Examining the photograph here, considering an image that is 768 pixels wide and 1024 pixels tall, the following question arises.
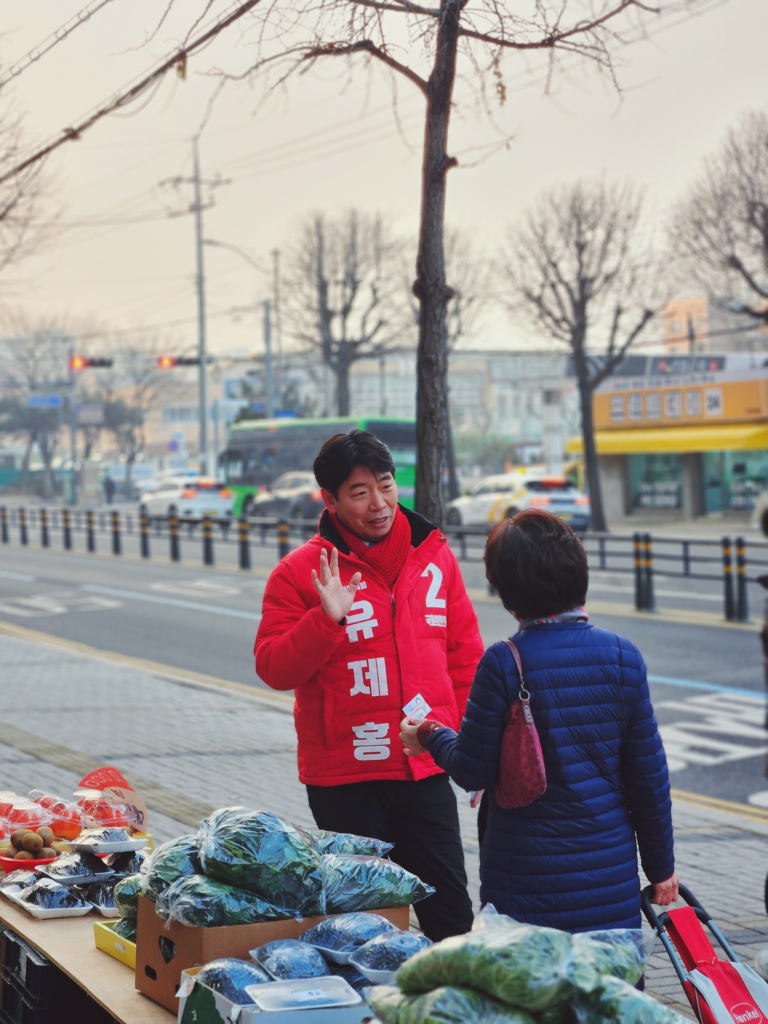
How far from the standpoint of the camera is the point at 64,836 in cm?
381

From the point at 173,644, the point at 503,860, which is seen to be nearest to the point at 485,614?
the point at 173,644

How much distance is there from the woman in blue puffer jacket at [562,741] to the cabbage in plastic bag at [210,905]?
0.50 metres

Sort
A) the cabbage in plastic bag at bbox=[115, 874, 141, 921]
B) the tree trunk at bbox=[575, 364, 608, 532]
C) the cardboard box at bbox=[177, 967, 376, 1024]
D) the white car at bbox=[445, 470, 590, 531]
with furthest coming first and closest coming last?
1. the tree trunk at bbox=[575, 364, 608, 532]
2. the white car at bbox=[445, 470, 590, 531]
3. the cabbage in plastic bag at bbox=[115, 874, 141, 921]
4. the cardboard box at bbox=[177, 967, 376, 1024]

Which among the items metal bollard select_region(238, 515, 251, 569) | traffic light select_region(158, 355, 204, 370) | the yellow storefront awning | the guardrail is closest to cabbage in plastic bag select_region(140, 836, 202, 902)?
the guardrail

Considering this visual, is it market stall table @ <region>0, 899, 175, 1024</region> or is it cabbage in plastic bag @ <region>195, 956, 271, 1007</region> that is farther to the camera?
market stall table @ <region>0, 899, 175, 1024</region>

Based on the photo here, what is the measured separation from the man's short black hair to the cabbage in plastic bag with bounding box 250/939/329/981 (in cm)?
128

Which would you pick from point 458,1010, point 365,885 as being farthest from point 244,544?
point 458,1010

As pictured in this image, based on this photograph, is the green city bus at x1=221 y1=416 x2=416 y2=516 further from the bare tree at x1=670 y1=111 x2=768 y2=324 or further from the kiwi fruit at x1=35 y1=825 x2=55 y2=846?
the kiwi fruit at x1=35 y1=825 x2=55 y2=846

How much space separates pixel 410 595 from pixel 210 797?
3882 mm

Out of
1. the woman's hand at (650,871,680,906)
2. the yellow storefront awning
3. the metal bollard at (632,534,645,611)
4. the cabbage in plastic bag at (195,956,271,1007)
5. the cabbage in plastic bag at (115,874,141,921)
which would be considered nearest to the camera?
the cabbage in plastic bag at (195,956,271,1007)

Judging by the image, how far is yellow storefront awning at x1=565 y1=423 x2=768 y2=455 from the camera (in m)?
37.2

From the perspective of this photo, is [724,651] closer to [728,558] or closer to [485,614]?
[728,558]

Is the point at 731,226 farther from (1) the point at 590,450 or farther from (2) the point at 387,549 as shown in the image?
(2) the point at 387,549

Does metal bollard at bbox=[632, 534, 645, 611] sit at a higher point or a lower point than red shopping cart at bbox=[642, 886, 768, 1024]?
lower
